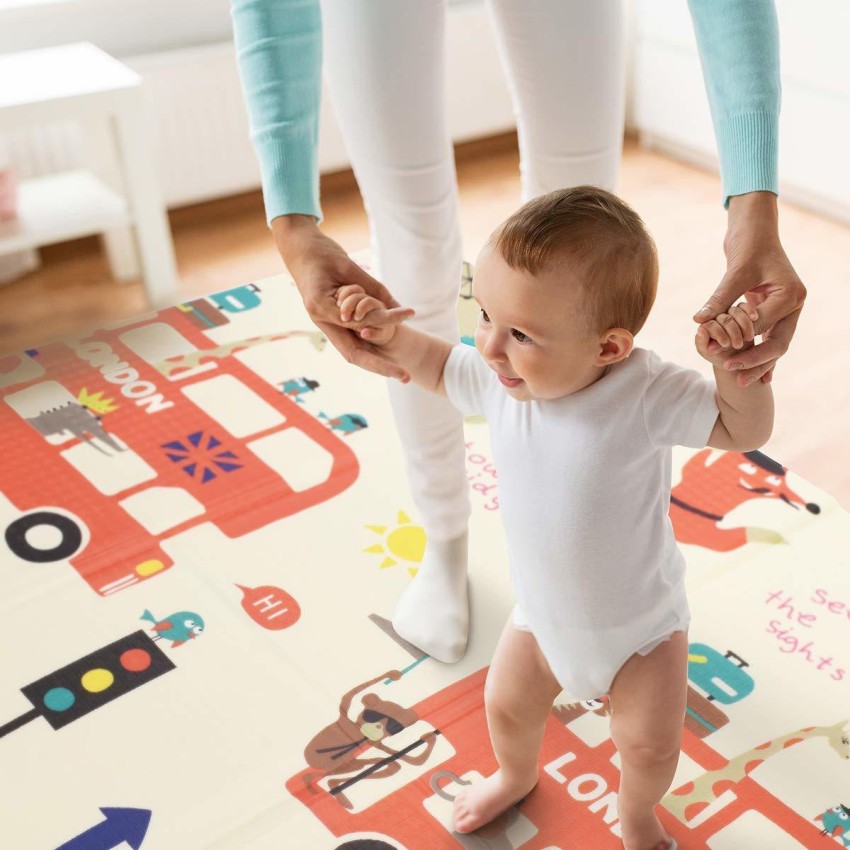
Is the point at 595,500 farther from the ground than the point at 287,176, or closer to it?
closer to it

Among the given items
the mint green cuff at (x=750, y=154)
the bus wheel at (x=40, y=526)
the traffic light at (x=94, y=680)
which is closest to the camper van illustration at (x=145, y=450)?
the bus wheel at (x=40, y=526)

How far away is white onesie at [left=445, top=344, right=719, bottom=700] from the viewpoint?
88 centimetres

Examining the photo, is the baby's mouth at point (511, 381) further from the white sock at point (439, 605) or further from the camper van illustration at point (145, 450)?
the camper van illustration at point (145, 450)

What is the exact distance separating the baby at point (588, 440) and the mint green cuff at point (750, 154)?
0.38 ft

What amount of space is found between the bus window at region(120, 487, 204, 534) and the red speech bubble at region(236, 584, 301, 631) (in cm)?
18

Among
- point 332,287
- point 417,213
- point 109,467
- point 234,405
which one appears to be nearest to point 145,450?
point 109,467

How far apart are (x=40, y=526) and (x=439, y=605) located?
59 cm

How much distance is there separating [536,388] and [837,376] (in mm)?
1138

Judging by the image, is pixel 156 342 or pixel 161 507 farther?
pixel 156 342

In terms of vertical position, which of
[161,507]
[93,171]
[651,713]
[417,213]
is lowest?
[161,507]

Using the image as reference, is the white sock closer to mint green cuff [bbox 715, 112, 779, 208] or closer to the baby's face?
the baby's face

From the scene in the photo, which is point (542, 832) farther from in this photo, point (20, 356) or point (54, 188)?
point (54, 188)

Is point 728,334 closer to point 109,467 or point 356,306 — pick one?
point 356,306

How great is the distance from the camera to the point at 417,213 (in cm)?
111
